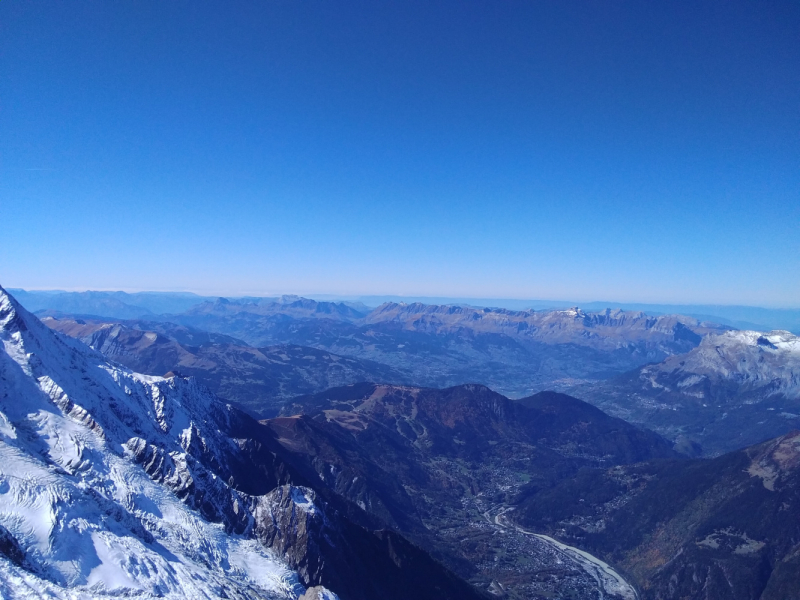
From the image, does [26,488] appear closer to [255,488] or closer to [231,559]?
[231,559]

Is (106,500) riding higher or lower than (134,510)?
higher

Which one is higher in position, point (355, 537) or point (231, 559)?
point (231, 559)

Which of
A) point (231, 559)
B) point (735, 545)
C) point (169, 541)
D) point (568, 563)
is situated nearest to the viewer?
point (169, 541)

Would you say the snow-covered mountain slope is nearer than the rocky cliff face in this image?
Yes

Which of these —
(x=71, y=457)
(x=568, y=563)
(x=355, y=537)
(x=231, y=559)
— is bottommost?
(x=568, y=563)

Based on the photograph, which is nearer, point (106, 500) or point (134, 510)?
point (106, 500)

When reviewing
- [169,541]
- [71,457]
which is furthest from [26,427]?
[169,541]

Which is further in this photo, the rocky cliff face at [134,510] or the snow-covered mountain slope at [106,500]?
the rocky cliff face at [134,510]

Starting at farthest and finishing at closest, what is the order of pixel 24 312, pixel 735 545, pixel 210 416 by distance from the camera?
1. pixel 735 545
2. pixel 210 416
3. pixel 24 312
